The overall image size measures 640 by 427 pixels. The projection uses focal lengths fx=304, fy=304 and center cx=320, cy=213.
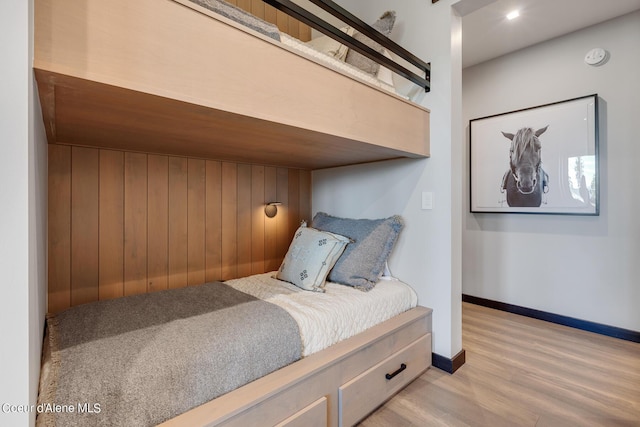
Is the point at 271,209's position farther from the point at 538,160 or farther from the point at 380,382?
the point at 538,160

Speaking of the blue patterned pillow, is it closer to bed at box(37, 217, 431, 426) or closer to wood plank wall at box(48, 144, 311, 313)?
bed at box(37, 217, 431, 426)

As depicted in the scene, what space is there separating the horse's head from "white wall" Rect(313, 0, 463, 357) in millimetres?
1329

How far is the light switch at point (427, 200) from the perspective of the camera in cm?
186

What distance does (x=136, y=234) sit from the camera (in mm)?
1743

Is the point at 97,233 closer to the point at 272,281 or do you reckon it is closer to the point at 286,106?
the point at 272,281

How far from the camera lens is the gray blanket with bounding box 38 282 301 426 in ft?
2.60

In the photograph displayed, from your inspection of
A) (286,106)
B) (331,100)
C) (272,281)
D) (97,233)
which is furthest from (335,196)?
(97,233)

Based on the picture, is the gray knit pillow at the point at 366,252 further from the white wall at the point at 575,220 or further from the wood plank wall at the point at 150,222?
the white wall at the point at 575,220

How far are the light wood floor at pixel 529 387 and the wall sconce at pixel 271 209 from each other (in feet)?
4.72

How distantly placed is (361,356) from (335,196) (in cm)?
133

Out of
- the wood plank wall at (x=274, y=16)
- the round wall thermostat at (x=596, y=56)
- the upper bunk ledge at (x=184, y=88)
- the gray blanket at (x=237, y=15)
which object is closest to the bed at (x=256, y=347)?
the upper bunk ledge at (x=184, y=88)

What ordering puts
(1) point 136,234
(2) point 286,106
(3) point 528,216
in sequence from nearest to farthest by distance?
1. (2) point 286,106
2. (1) point 136,234
3. (3) point 528,216

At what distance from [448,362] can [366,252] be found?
81 centimetres

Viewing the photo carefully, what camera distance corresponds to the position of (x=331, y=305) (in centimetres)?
146
